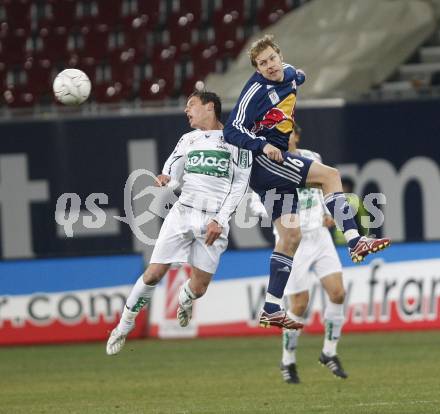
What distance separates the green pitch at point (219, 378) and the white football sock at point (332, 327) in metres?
0.32

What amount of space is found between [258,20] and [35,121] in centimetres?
527

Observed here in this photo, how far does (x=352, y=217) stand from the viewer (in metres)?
8.93

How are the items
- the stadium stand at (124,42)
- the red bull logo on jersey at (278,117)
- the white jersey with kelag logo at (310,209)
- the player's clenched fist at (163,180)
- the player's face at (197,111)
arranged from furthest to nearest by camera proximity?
1. the stadium stand at (124,42)
2. the white jersey with kelag logo at (310,209)
3. the player's face at (197,111)
4. the player's clenched fist at (163,180)
5. the red bull logo on jersey at (278,117)

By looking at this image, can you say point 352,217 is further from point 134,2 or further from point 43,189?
point 134,2

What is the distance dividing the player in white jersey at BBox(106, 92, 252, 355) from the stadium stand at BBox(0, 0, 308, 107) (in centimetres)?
1166

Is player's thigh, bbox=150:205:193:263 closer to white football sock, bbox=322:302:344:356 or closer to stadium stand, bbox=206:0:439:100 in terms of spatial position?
white football sock, bbox=322:302:344:356

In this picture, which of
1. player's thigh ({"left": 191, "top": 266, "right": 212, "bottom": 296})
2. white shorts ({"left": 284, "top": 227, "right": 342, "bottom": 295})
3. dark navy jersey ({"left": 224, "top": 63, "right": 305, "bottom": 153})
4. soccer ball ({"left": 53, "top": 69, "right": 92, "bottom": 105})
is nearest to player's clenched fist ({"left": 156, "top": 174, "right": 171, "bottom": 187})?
dark navy jersey ({"left": 224, "top": 63, "right": 305, "bottom": 153})

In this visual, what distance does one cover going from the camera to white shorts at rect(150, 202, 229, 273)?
31.9ft

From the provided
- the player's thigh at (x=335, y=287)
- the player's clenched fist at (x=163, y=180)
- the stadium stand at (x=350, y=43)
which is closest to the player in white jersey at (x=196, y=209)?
the player's clenched fist at (x=163, y=180)

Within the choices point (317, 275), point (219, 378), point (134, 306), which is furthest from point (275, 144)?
point (219, 378)

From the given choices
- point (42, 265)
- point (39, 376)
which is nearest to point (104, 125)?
point (42, 265)

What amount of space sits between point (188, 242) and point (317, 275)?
7.59 ft

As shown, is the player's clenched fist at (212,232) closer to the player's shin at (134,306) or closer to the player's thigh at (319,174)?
the player's shin at (134,306)

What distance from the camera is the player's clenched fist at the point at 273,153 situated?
29.0ft
